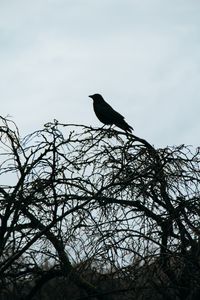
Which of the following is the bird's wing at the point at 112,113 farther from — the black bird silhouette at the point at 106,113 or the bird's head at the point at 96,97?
the bird's head at the point at 96,97

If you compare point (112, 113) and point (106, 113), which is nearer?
point (112, 113)

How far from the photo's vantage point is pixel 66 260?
4.46 m

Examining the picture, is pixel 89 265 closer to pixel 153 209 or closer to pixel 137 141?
pixel 153 209

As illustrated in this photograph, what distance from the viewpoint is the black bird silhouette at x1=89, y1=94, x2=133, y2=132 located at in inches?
431

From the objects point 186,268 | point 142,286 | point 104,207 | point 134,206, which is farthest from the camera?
point 134,206

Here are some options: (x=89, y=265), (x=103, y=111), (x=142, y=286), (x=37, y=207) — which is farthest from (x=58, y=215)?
(x=103, y=111)

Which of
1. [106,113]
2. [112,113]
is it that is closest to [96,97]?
[106,113]

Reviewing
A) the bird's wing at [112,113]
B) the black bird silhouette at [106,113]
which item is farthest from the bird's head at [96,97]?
the bird's wing at [112,113]

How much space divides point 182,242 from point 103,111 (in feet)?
24.1

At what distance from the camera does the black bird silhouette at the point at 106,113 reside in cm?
1095

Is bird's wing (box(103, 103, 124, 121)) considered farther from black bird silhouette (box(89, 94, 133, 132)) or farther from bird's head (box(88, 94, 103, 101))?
bird's head (box(88, 94, 103, 101))

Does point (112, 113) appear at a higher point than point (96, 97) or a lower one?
lower

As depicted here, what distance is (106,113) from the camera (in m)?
11.5

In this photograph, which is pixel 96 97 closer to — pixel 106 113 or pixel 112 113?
pixel 106 113
